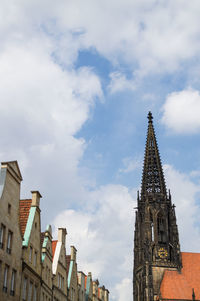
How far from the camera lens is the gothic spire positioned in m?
86.8

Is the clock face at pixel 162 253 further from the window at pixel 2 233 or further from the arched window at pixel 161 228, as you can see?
the window at pixel 2 233

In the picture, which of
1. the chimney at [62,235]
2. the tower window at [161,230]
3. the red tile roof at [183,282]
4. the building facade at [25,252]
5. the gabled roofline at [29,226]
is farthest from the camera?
the tower window at [161,230]

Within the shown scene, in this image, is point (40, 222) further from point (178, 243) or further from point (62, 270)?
point (178, 243)

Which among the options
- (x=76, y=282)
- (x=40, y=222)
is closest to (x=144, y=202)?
(x=76, y=282)

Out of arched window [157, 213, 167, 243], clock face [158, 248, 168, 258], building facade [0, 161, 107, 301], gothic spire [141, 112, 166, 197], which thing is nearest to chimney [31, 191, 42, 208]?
building facade [0, 161, 107, 301]

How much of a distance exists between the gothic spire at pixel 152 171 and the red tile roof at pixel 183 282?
14234 mm

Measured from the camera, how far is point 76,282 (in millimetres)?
43688

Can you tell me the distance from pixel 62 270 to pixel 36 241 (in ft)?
28.2

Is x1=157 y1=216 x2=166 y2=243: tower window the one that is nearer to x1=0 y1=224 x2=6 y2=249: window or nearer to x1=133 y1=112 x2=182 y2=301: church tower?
x1=133 y1=112 x2=182 y2=301: church tower

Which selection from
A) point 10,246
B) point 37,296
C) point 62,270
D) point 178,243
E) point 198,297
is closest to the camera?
point 10,246

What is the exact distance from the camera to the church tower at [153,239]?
7588 cm

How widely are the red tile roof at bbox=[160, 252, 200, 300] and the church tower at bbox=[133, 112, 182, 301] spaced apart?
1.14m

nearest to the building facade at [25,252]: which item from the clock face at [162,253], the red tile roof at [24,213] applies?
the red tile roof at [24,213]

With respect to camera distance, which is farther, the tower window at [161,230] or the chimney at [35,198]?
the tower window at [161,230]
